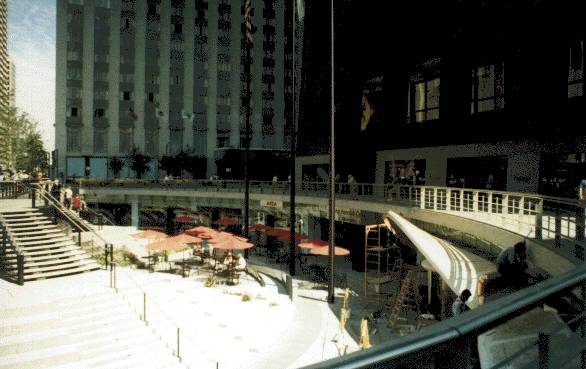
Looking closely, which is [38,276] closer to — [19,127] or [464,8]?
[464,8]

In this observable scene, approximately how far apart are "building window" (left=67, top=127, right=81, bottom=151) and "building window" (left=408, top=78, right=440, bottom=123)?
5872cm

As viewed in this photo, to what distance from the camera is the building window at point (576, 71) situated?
16.8 metres

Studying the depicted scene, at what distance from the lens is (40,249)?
19953mm

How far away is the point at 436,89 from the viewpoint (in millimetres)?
23906

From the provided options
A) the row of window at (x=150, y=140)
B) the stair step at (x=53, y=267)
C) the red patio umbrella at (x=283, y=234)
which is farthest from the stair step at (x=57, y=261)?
the row of window at (x=150, y=140)

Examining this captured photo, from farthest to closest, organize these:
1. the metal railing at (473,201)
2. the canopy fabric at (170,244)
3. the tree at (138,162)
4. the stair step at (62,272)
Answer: the tree at (138,162) < the canopy fabric at (170,244) < the stair step at (62,272) < the metal railing at (473,201)

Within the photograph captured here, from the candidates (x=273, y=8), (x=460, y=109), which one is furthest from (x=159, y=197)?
(x=273, y=8)

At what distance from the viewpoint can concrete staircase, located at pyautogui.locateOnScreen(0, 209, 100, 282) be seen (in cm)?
1831

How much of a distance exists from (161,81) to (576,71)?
215 ft

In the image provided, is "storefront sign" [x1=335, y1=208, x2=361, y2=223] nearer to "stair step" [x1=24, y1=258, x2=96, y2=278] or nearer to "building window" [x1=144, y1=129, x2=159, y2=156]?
"stair step" [x1=24, y1=258, x2=96, y2=278]

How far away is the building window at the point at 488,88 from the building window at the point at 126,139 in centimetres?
6016

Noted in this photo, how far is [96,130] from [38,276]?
5542 cm

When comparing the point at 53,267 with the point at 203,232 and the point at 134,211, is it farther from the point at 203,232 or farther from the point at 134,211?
the point at 134,211

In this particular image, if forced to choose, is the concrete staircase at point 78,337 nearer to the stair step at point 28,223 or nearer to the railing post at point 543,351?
the stair step at point 28,223
